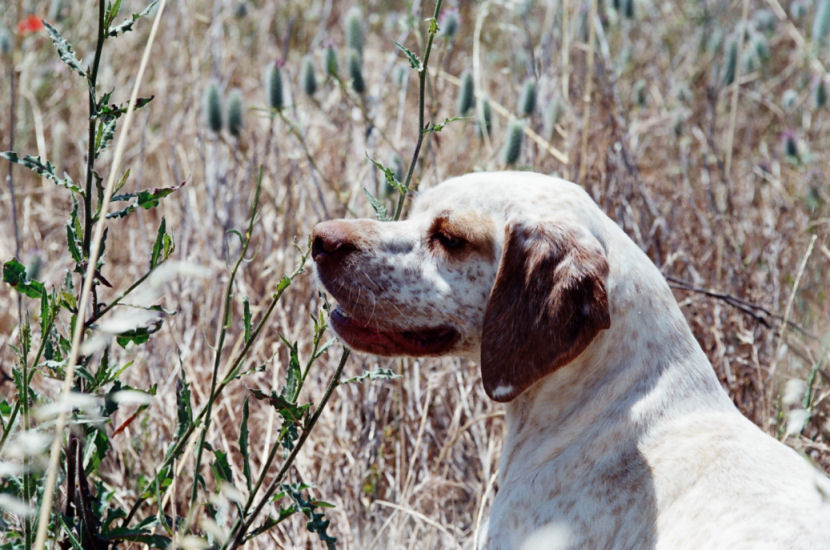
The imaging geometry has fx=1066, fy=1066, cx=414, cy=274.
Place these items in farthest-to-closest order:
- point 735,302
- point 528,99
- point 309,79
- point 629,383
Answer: point 309,79, point 528,99, point 735,302, point 629,383

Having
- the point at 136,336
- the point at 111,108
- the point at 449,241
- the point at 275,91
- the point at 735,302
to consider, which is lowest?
the point at 735,302

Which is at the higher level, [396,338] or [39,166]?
[39,166]

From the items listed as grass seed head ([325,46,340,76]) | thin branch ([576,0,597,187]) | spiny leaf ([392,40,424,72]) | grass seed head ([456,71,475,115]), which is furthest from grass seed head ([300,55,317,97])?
spiny leaf ([392,40,424,72])

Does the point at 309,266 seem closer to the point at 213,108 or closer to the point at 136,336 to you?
the point at 213,108

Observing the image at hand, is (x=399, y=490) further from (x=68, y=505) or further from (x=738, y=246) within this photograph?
(x=738, y=246)

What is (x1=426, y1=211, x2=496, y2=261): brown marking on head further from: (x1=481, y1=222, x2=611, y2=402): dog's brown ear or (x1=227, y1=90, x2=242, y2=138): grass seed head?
(x1=227, y1=90, x2=242, y2=138): grass seed head

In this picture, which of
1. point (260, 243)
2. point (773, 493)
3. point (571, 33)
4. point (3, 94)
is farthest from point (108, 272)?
point (773, 493)

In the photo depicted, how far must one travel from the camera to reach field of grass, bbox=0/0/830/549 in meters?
1.69

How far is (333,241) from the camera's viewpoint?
1.86 metres

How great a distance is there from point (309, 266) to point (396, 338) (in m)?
0.92

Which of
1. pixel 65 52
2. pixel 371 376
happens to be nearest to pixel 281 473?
pixel 371 376

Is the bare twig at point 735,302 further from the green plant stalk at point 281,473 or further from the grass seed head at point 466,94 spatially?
the green plant stalk at point 281,473

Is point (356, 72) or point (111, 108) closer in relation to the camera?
point (111, 108)

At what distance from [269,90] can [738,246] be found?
4.24 ft
